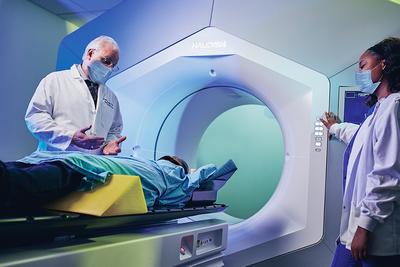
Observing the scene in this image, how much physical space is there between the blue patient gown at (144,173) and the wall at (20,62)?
1.17 meters

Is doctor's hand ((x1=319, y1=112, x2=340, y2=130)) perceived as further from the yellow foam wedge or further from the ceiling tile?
the ceiling tile

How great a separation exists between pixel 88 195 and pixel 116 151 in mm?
629

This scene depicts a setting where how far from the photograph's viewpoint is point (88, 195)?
1003 millimetres

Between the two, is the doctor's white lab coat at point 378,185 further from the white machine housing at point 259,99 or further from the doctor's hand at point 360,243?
the white machine housing at point 259,99

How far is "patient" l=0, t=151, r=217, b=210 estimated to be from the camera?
835 millimetres

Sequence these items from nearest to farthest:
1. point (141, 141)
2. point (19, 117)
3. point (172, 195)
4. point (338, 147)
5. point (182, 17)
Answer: point (172, 195) < point (338, 147) < point (182, 17) < point (141, 141) < point (19, 117)

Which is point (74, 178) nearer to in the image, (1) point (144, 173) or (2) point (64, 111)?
(1) point (144, 173)

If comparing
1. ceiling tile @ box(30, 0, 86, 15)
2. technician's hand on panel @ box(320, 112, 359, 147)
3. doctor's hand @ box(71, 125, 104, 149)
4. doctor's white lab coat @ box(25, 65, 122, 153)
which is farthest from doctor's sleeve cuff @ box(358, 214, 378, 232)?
ceiling tile @ box(30, 0, 86, 15)

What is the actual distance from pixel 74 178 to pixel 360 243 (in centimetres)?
85

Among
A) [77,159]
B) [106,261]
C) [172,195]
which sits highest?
[77,159]

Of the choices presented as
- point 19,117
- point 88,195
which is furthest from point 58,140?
point 19,117

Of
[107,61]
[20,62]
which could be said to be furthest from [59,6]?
[107,61]

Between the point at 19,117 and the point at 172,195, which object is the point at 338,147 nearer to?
the point at 172,195

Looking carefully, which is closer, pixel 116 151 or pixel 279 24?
pixel 116 151
